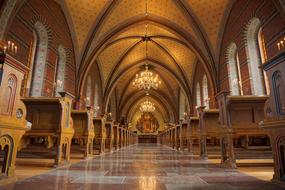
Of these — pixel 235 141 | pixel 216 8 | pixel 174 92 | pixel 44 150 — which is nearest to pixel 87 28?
pixel 216 8

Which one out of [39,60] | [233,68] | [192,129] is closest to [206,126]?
[192,129]

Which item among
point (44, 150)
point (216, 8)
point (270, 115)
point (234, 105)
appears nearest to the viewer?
point (270, 115)

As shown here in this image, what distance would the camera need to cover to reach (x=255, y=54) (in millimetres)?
10258

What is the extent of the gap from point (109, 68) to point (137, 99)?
1565cm

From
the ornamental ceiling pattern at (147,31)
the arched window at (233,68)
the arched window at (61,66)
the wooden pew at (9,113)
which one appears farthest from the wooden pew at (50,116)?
the ornamental ceiling pattern at (147,31)

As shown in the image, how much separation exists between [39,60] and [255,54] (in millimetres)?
11150

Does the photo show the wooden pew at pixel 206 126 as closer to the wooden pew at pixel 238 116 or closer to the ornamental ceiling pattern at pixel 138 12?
the wooden pew at pixel 238 116

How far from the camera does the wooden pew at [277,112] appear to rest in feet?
9.45

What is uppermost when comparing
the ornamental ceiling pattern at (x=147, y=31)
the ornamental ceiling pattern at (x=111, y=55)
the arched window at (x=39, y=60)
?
the ornamental ceiling pattern at (x=147, y=31)

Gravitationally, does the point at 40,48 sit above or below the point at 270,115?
above

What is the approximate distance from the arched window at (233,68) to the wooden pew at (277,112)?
954cm

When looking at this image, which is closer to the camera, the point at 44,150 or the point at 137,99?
the point at 44,150

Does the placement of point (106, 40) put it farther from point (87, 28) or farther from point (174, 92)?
point (174, 92)

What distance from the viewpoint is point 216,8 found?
39.9ft
